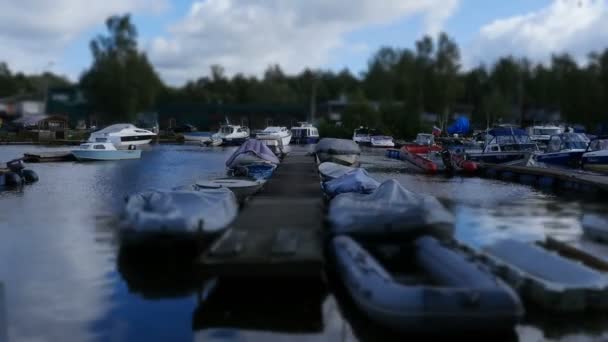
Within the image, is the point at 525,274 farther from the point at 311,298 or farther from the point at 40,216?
the point at 40,216

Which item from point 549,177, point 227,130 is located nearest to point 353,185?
point 549,177

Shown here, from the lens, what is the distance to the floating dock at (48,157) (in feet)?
142

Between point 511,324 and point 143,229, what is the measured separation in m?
8.58

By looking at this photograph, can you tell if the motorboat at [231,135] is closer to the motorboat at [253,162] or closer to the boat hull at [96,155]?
the boat hull at [96,155]

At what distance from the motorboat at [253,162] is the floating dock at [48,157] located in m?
17.3

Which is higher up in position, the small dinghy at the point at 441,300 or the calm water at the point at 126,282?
the small dinghy at the point at 441,300

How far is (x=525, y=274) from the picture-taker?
11.7 m

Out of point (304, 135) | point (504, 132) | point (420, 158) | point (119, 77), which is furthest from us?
point (119, 77)

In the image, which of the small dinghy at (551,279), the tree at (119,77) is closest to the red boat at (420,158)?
the small dinghy at (551,279)

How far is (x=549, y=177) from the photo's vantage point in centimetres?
3209

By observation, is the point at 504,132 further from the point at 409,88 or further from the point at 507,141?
the point at 409,88

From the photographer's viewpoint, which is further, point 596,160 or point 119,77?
point 119,77

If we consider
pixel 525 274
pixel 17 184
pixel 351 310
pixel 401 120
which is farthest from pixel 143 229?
pixel 401 120

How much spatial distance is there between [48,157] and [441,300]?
40024mm
